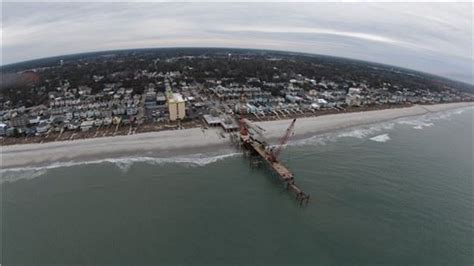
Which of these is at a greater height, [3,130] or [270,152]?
[3,130]

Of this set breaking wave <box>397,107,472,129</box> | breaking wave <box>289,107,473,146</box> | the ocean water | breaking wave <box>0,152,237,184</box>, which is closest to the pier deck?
the ocean water

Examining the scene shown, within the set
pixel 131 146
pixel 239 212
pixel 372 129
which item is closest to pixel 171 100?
pixel 131 146

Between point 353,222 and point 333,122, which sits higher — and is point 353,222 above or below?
below

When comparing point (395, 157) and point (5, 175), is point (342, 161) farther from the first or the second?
point (5, 175)

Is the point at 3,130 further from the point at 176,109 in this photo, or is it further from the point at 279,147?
the point at 279,147

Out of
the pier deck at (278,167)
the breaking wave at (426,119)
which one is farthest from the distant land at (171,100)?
the breaking wave at (426,119)

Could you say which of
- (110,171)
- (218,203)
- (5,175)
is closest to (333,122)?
(218,203)

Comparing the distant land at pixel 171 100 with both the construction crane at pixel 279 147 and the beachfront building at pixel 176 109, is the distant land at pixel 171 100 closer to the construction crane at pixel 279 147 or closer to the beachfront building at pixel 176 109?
the beachfront building at pixel 176 109

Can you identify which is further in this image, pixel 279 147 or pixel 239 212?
pixel 279 147
